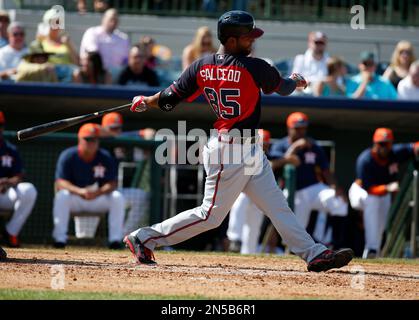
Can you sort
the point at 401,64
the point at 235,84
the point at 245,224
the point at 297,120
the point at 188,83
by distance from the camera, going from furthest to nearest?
Result: the point at 401,64 < the point at 297,120 < the point at 245,224 < the point at 188,83 < the point at 235,84

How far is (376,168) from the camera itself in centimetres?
1155

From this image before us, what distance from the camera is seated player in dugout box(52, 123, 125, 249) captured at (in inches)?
416

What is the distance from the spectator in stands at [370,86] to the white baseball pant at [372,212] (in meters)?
1.43

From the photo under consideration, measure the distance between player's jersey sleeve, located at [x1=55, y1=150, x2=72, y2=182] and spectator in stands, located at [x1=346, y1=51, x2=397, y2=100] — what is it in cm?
390

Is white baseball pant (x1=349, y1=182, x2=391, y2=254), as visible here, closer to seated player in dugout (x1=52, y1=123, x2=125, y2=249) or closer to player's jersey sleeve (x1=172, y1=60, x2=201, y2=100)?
seated player in dugout (x1=52, y1=123, x2=125, y2=249)

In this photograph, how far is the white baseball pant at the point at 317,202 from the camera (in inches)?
448

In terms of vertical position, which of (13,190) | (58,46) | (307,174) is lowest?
(13,190)

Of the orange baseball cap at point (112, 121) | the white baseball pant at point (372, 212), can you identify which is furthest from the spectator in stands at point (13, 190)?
the white baseball pant at point (372, 212)

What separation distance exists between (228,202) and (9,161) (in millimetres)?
4708

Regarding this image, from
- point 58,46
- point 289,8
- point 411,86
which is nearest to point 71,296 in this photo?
point 58,46

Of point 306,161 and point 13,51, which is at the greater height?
point 13,51

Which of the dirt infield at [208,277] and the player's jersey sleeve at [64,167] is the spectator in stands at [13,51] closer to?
the player's jersey sleeve at [64,167]

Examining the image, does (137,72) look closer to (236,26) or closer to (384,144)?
(384,144)

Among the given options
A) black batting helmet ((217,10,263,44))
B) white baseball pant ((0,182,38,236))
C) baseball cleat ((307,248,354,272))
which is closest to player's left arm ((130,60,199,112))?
black batting helmet ((217,10,263,44))
